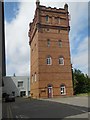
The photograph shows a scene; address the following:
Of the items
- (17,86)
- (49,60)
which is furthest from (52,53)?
(17,86)

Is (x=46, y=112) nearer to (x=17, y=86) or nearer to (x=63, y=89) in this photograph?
(x=63, y=89)

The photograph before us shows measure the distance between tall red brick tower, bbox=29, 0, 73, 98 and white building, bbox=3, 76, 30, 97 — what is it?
1224 inches

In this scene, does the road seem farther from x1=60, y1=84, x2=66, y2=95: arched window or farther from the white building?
the white building

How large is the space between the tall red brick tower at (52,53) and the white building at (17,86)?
31.1 m

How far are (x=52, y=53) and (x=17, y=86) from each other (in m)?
34.3

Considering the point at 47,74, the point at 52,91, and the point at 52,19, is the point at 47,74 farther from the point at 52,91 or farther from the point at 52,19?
the point at 52,19

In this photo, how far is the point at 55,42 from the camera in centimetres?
4953

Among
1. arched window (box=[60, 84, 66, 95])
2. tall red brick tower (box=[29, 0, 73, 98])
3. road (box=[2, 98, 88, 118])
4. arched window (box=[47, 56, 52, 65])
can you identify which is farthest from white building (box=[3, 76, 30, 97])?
road (box=[2, 98, 88, 118])

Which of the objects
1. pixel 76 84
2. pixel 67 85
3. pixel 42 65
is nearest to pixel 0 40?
pixel 42 65

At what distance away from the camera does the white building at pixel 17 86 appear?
7794 cm

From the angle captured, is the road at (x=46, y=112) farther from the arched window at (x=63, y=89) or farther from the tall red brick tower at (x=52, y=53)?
the arched window at (x=63, y=89)

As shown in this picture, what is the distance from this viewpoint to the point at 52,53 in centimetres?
4891

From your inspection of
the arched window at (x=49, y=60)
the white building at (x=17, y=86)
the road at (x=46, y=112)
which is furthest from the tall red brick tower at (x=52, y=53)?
the white building at (x=17, y=86)

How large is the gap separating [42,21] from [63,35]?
5423 millimetres
